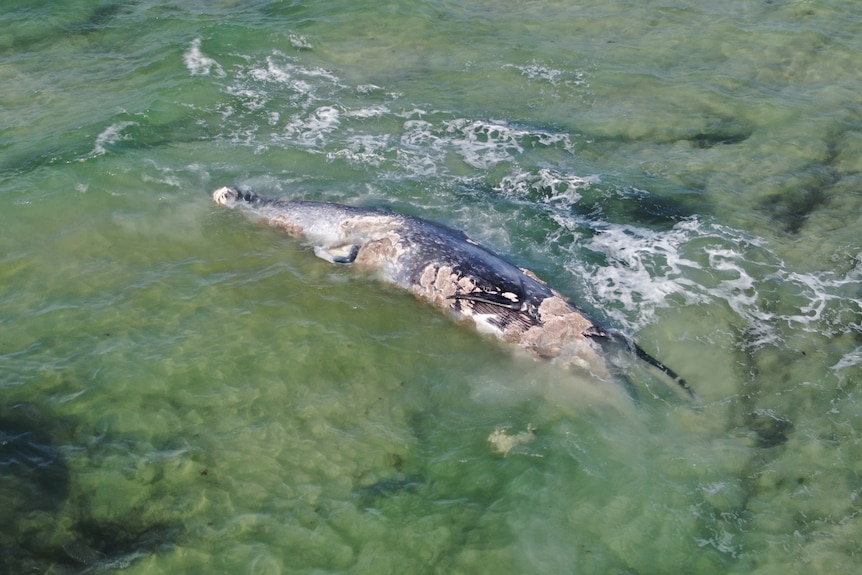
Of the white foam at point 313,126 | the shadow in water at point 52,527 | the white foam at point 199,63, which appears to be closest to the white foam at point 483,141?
the white foam at point 313,126

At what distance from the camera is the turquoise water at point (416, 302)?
227 inches

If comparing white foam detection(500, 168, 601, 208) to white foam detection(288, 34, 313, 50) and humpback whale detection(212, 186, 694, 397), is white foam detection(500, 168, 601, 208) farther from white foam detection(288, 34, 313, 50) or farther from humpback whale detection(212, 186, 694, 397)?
white foam detection(288, 34, 313, 50)

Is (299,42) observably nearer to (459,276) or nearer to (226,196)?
(226,196)

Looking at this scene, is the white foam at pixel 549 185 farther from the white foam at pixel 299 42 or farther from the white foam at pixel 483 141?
the white foam at pixel 299 42

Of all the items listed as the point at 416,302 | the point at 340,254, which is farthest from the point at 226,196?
the point at 416,302

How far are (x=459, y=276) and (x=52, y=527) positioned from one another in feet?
15.0

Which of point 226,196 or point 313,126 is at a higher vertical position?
point 313,126

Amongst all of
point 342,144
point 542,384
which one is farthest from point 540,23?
point 542,384

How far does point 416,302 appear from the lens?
26.9ft

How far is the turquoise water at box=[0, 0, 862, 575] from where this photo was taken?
577 centimetres

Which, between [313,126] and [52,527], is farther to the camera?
[313,126]

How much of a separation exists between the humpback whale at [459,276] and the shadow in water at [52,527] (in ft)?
12.3

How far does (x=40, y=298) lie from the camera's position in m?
8.09

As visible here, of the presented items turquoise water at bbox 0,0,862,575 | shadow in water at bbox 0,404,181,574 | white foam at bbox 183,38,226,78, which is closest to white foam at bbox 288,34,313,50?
turquoise water at bbox 0,0,862,575
